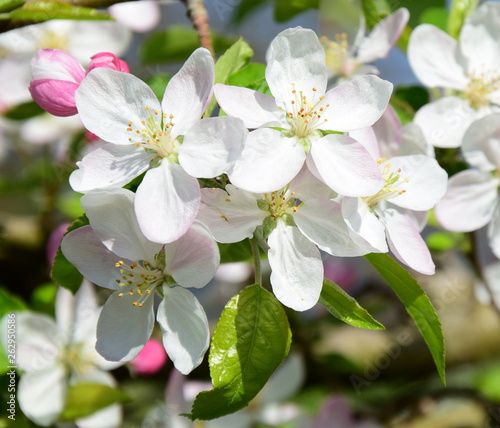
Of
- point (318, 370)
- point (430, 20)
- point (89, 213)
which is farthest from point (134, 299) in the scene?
point (318, 370)

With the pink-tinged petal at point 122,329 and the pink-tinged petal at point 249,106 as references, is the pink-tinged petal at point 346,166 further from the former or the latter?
the pink-tinged petal at point 122,329

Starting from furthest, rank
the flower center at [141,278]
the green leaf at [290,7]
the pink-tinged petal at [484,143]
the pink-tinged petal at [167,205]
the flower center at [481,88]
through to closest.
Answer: the green leaf at [290,7], the flower center at [481,88], the pink-tinged petal at [484,143], the flower center at [141,278], the pink-tinged petal at [167,205]

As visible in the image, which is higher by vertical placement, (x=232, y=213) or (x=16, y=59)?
(x=232, y=213)

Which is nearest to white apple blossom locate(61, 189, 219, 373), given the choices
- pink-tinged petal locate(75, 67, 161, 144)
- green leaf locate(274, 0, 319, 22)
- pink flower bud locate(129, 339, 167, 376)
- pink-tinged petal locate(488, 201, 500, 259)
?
pink-tinged petal locate(75, 67, 161, 144)

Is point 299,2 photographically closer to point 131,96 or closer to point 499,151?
point 499,151

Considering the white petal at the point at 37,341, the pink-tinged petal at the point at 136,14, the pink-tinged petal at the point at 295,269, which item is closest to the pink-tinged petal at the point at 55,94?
the pink-tinged petal at the point at 295,269

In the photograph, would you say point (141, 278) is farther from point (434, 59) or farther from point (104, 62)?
point (434, 59)
